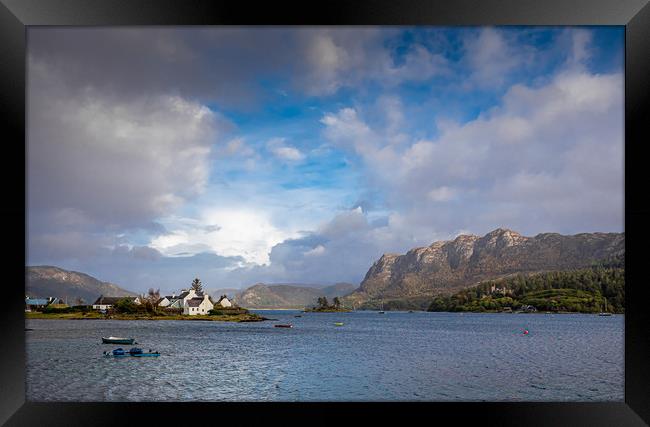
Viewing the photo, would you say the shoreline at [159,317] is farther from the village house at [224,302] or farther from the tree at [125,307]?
the village house at [224,302]

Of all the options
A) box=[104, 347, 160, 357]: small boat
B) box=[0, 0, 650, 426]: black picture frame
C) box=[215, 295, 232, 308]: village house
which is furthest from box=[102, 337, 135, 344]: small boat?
box=[215, 295, 232, 308]: village house

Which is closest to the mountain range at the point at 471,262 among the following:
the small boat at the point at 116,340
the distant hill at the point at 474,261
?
the distant hill at the point at 474,261

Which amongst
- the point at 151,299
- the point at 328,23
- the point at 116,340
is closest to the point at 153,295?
the point at 151,299

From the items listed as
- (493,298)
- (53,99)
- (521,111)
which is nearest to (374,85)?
(521,111)

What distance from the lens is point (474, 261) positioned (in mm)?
92438

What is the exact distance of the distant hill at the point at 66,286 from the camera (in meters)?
55.5

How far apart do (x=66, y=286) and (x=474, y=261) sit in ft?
214

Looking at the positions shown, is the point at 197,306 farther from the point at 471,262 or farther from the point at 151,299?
the point at 471,262

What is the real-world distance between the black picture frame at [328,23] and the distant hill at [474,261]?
277 ft

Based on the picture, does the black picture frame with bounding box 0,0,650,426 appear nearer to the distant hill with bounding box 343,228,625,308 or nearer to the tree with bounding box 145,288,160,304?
the tree with bounding box 145,288,160,304

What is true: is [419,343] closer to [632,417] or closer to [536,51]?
[632,417]

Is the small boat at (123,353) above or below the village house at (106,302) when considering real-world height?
above

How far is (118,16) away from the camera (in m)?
4.23

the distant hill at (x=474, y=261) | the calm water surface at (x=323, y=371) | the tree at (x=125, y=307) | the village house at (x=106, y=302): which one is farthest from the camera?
the distant hill at (x=474, y=261)
